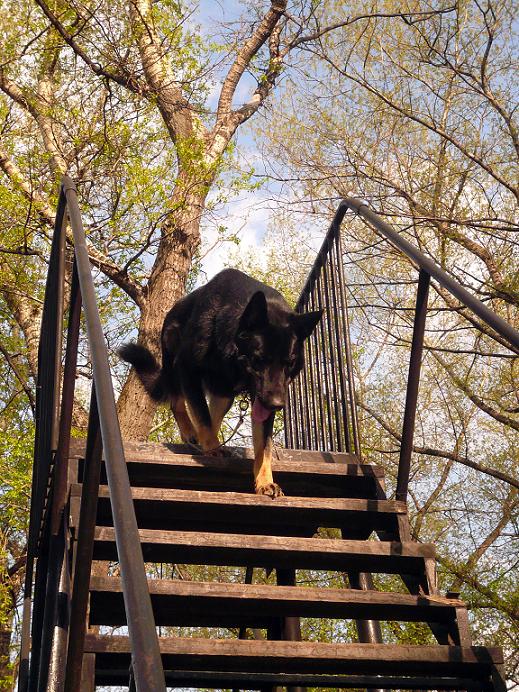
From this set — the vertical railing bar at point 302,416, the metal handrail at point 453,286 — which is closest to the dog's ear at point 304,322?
the metal handrail at point 453,286

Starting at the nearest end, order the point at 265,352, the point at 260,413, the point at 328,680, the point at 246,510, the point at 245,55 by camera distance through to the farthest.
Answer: the point at 328,680
the point at 246,510
the point at 260,413
the point at 265,352
the point at 245,55

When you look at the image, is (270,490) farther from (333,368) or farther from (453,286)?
(453,286)

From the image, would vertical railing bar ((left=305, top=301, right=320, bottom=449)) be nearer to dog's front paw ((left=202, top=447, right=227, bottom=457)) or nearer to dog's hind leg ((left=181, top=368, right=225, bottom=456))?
dog's hind leg ((left=181, top=368, right=225, bottom=456))

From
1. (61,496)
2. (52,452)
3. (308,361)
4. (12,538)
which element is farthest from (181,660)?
(12,538)

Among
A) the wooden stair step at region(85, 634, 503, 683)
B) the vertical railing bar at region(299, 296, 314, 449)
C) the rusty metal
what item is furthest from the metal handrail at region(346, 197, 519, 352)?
the vertical railing bar at region(299, 296, 314, 449)

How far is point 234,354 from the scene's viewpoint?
4.91 meters

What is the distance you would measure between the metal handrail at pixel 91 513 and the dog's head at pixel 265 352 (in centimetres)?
113

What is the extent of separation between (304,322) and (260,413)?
70 centimetres

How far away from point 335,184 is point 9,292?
521 centimetres

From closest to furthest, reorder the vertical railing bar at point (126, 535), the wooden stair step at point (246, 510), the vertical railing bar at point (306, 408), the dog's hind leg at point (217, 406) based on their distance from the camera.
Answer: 1. the vertical railing bar at point (126, 535)
2. the wooden stair step at point (246, 510)
3. the dog's hind leg at point (217, 406)
4. the vertical railing bar at point (306, 408)

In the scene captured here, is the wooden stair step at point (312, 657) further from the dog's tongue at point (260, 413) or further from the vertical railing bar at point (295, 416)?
the vertical railing bar at point (295, 416)

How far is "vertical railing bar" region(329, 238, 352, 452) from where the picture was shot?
501 cm

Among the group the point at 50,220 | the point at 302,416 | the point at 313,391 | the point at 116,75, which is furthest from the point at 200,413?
the point at 116,75

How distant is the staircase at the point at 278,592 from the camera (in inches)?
130
